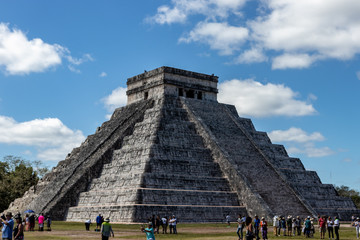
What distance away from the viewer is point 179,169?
31.9 metres

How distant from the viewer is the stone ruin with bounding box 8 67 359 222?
29.7 meters

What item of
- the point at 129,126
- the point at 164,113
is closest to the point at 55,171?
the point at 129,126

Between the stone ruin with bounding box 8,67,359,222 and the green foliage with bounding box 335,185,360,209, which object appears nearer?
the stone ruin with bounding box 8,67,359,222

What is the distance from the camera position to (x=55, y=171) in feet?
135

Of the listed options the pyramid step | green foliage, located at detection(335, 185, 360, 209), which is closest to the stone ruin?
the pyramid step

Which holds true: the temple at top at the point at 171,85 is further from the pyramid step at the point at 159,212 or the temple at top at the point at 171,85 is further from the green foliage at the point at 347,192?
the green foliage at the point at 347,192

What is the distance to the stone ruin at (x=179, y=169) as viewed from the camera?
29734 millimetres

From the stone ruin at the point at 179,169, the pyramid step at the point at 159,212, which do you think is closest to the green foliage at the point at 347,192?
the stone ruin at the point at 179,169

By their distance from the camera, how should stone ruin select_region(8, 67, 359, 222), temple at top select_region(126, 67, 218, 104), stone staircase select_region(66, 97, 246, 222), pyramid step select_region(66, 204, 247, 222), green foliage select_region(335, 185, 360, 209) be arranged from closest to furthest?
pyramid step select_region(66, 204, 247, 222) → stone staircase select_region(66, 97, 246, 222) → stone ruin select_region(8, 67, 359, 222) → temple at top select_region(126, 67, 218, 104) → green foliage select_region(335, 185, 360, 209)

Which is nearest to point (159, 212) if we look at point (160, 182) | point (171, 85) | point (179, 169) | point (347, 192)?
point (160, 182)

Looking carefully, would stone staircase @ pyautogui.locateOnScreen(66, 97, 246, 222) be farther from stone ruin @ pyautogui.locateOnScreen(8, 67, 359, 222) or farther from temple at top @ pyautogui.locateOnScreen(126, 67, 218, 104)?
temple at top @ pyautogui.locateOnScreen(126, 67, 218, 104)

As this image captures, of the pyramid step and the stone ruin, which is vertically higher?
the stone ruin

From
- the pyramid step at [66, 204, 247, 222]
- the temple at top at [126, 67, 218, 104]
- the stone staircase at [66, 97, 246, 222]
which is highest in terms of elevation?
the temple at top at [126, 67, 218, 104]

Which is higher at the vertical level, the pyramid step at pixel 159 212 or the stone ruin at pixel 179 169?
the stone ruin at pixel 179 169
